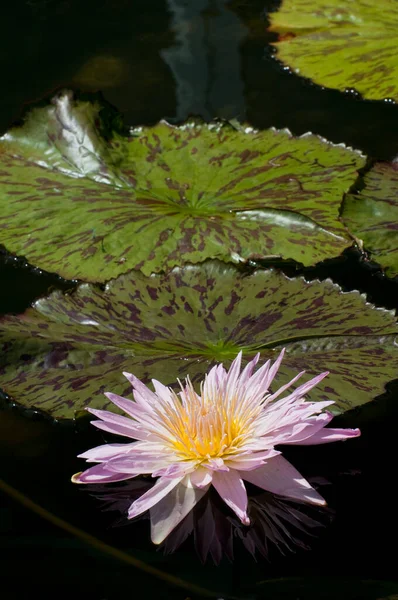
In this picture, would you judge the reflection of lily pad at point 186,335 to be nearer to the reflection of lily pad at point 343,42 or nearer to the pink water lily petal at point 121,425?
the pink water lily petal at point 121,425

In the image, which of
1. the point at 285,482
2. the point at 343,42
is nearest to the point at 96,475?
the point at 285,482

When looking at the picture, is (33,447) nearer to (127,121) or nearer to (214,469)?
(214,469)

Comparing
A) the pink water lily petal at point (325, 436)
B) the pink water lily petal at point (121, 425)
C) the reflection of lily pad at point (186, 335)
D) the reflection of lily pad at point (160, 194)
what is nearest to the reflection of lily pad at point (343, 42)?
the reflection of lily pad at point (160, 194)

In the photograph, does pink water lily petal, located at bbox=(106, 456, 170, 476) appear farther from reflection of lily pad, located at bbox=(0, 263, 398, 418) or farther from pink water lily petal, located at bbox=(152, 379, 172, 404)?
reflection of lily pad, located at bbox=(0, 263, 398, 418)

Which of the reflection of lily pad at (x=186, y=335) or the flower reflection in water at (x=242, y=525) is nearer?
the flower reflection in water at (x=242, y=525)

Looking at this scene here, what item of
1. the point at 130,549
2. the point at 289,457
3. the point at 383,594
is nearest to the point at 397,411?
the point at 289,457

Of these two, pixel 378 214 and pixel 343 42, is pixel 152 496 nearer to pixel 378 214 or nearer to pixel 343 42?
pixel 378 214
